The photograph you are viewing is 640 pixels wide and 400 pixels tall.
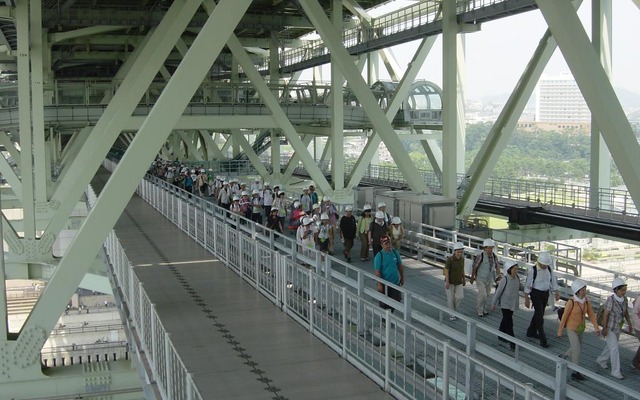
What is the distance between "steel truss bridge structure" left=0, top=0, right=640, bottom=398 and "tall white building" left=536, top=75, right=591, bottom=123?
2492 centimetres

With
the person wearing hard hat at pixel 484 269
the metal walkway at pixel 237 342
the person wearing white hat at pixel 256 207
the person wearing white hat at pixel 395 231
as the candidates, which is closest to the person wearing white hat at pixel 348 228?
the person wearing white hat at pixel 395 231

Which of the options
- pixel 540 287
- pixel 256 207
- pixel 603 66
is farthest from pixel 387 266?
pixel 603 66

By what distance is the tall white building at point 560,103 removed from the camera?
70.3 meters

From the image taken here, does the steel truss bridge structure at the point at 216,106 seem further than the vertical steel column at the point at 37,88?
No

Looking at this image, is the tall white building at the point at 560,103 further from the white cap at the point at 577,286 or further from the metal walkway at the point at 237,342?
the white cap at the point at 577,286

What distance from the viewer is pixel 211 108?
35.7m

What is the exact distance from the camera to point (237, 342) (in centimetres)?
1202

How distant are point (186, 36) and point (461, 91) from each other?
1706 cm

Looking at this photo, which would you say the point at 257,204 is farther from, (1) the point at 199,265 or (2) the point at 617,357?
(2) the point at 617,357

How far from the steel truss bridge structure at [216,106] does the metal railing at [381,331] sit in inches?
127

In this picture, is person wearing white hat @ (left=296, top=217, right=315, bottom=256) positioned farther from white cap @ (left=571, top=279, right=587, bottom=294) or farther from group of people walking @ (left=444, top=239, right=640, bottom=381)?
white cap @ (left=571, top=279, right=587, bottom=294)

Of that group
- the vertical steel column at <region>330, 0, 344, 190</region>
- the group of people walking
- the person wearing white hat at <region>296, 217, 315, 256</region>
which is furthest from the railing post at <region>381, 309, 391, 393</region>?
the vertical steel column at <region>330, 0, 344, 190</region>

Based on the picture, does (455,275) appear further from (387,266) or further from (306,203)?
(306,203)

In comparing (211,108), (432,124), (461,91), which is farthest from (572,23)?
(432,124)
